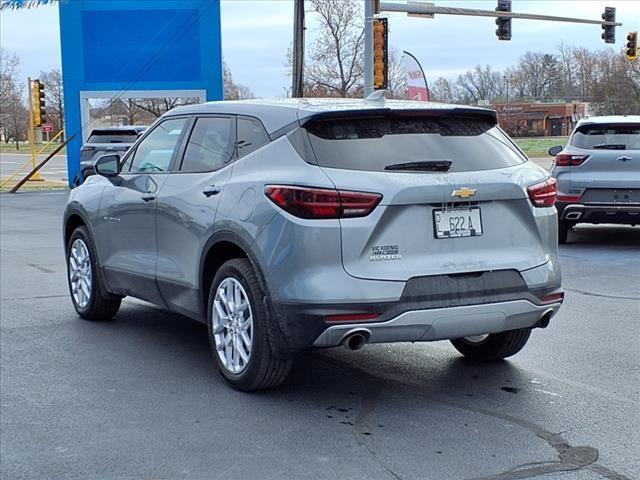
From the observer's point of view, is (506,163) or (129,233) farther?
(129,233)

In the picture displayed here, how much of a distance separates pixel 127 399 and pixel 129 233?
170cm

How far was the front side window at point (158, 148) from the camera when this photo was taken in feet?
21.2

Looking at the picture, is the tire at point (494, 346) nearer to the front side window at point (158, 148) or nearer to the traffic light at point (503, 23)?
the front side window at point (158, 148)

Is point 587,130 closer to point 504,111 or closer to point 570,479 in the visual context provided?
point 570,479

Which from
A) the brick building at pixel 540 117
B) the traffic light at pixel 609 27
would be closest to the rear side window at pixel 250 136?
the traffic light at pixel 609 27

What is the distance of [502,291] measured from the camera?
5152 mm

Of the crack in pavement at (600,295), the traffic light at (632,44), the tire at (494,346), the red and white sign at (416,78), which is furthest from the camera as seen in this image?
the traffic light at (632,44)

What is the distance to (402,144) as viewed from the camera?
5.23m

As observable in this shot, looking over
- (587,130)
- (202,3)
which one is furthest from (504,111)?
(587,130)

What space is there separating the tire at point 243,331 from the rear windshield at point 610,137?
7924mm

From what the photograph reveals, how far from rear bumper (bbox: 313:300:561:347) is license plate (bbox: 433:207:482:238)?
0.41 metres

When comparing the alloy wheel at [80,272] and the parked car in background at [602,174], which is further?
the parked car in background at [602,174]

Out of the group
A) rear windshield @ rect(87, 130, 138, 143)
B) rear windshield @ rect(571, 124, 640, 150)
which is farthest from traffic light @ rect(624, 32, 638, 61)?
rear windshield @ rect(571, 124, 640, 150)

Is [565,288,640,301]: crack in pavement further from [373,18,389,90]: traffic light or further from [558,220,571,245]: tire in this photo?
[373,18,389,90]: traffic light
